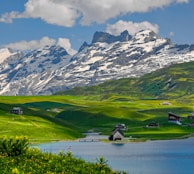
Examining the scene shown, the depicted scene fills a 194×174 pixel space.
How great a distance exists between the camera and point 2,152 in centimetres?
3522

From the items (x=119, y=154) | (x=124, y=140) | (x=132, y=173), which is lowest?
(x=132, y=173)

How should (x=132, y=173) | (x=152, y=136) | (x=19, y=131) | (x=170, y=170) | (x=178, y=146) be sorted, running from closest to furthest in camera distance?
(x=132, y=173) → (x=170, y=170) → (x=178, y=146) → (x=19, y=131) → (x=152, y=136)

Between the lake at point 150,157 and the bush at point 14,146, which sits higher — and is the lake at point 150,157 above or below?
above

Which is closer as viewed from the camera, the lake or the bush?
the bush

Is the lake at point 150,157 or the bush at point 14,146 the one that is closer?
the bush at point 14,146

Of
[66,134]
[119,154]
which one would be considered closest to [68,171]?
[119,154]

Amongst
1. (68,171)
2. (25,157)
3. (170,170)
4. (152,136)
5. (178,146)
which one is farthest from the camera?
(152,136)

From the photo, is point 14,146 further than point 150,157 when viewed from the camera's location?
No

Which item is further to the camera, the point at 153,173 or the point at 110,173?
the point at 153,173

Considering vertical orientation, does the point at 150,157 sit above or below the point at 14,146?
above

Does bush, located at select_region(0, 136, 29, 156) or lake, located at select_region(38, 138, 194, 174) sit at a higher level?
lake, located at select_region(38, 138, 194, 174)

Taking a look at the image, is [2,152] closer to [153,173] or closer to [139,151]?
[153,173]

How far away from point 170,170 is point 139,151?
45052mm

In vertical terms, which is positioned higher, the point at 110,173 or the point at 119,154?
the point at 119,154
